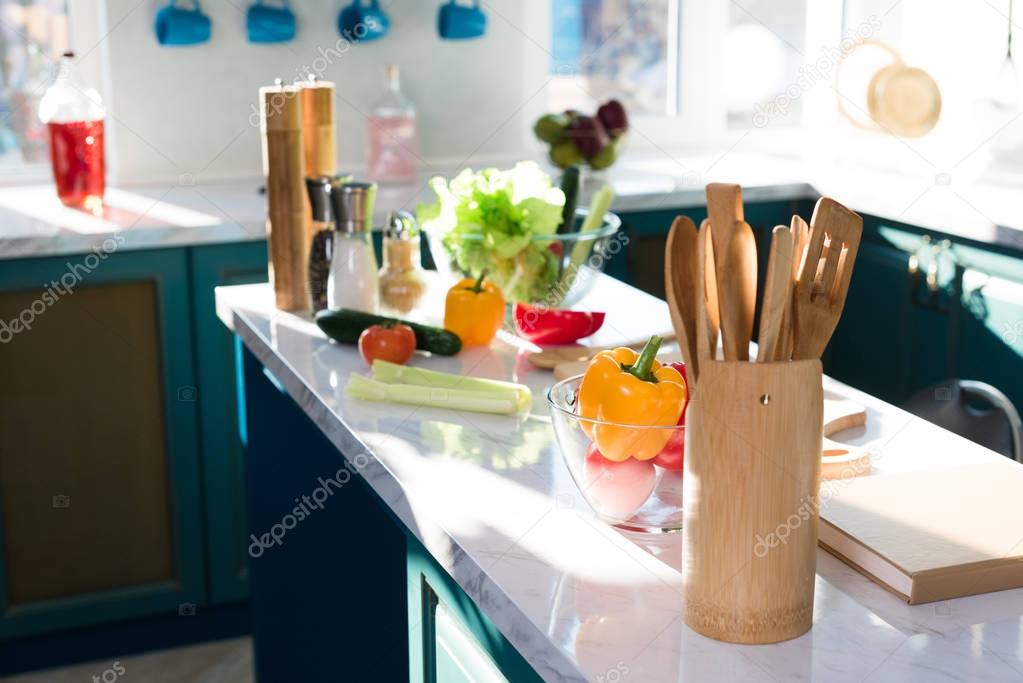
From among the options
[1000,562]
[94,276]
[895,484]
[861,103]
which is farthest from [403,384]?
[861,103]

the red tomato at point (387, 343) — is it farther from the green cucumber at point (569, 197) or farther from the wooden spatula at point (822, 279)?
the wooden spatula at point (822, 279)

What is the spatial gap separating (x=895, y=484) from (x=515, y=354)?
26.7 inches

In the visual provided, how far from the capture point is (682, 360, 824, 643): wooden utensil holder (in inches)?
33.8

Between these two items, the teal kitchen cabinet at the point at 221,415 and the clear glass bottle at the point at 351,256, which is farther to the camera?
the teal kitchen cabinet at the point at 221,415

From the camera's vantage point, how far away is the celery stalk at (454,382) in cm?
142

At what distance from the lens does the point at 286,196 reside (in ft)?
6.27

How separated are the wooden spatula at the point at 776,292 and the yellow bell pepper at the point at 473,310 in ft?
2.75

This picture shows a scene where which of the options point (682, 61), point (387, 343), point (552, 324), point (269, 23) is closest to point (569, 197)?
point (552, 324)

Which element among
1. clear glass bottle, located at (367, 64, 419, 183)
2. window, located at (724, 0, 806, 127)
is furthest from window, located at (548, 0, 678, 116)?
clear glass bottle, located at (367, 64, 419, 183)

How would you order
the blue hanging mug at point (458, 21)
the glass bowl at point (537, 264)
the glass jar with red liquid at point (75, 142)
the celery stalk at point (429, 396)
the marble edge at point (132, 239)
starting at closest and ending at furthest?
the celery stalk at point (429, 396) → the glass bowl at point (537, 264) → the marble edge at point (132, 239) → the glass jar with red liquid at point (75, 142) → the blue hanging mug at point (458, 21)

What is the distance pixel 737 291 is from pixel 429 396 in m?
0.63

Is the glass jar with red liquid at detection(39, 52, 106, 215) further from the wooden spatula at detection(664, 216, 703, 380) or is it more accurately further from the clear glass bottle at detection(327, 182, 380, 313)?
the wooden spatula at detection(664, 216, 703, 380)
